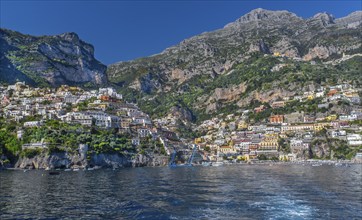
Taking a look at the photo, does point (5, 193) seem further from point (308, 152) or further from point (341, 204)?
point (308, 152)

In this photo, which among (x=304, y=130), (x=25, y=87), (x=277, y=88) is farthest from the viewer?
(x=277, y=88)

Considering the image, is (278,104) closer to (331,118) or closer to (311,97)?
(311,97)

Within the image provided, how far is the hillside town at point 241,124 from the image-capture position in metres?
121

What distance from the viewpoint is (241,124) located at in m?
175

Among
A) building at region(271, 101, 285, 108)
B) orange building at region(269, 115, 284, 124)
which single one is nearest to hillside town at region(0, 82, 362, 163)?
orange building at region(269, 115, 284, 124)

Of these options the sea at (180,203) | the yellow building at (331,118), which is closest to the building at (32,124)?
the sea at (180,203)

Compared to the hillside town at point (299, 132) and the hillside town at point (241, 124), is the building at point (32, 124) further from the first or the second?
the hillside town at point (299, 132)

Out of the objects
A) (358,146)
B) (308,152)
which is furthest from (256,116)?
(358,146)

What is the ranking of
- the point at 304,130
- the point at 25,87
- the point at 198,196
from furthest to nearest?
the point at 25,87 < the point at 304,130 < the point at 198,196

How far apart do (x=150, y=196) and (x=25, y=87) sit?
147m

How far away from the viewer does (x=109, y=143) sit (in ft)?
333

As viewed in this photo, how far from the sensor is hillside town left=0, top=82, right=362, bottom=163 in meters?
121

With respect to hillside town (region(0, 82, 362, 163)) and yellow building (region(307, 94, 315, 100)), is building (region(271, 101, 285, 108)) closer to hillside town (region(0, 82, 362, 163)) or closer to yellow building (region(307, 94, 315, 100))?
hillside town (region(0, 82, 362, 163))

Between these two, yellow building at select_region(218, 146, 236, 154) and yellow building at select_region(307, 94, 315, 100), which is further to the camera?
yellow building at select_region(307, 94, 315, 100)
